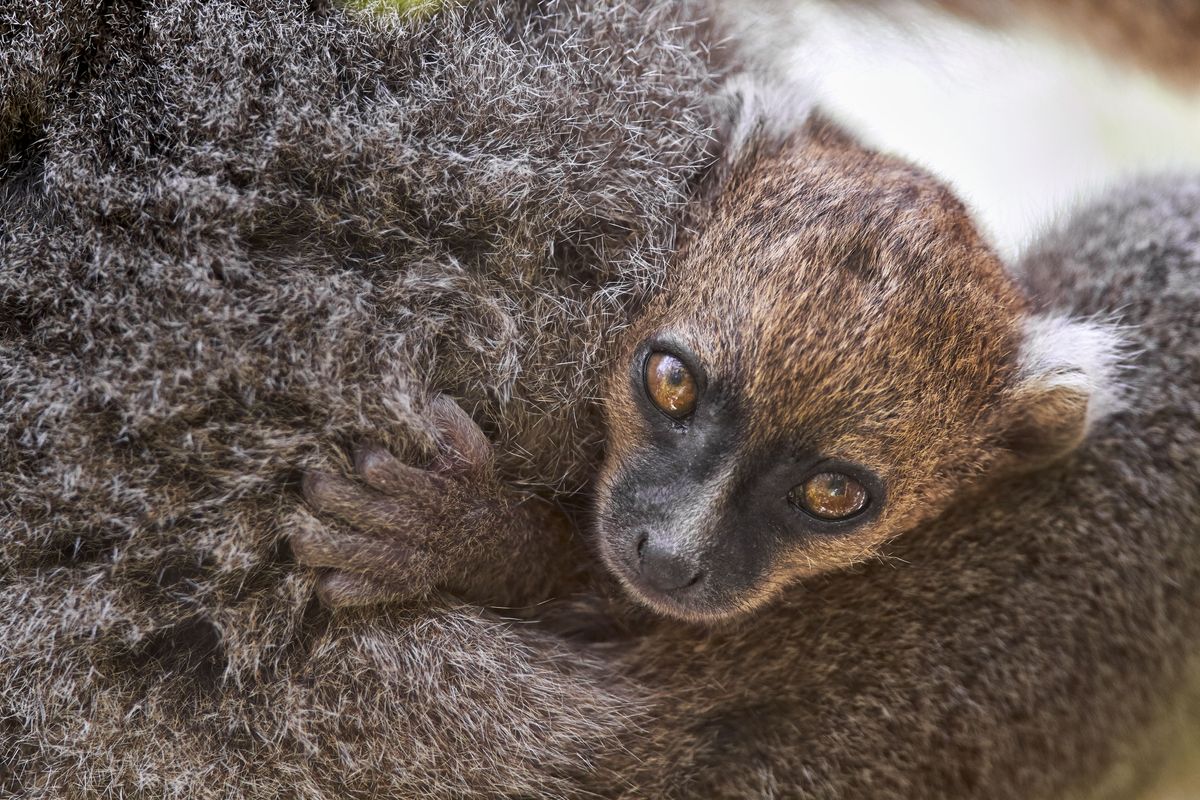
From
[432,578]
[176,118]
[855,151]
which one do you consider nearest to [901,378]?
[855,151]

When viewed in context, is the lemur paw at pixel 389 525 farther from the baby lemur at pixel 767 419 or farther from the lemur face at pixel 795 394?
the lemur face at pixel 795 394

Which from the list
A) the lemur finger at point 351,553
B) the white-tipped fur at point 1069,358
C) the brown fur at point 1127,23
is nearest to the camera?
the lemur finger at point 351,553

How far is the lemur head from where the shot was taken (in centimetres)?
187

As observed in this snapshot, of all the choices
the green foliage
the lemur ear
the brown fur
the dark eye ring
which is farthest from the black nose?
the brown fur

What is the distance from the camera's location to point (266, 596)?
1837 millimetres

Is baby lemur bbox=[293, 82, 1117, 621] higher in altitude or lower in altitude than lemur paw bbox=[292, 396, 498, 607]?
higher

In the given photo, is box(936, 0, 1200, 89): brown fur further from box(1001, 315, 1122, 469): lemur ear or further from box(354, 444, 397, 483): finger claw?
box(354, 444, 397, 483): finger claw

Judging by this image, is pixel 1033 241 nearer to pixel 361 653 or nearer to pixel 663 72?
pixel 663 72

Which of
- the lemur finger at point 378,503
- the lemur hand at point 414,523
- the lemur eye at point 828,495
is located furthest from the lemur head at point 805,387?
the lemur finger at point 378,503

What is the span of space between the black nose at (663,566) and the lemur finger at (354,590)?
1.29 ft

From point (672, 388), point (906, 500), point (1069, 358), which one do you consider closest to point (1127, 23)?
point (1069, 358)

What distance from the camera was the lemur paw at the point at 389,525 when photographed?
1.77m

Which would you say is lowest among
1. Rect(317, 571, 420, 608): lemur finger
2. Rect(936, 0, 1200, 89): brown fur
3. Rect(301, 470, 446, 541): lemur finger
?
Rect(317, 571, 420, 608): lemur finger

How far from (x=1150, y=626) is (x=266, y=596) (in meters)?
1.72
